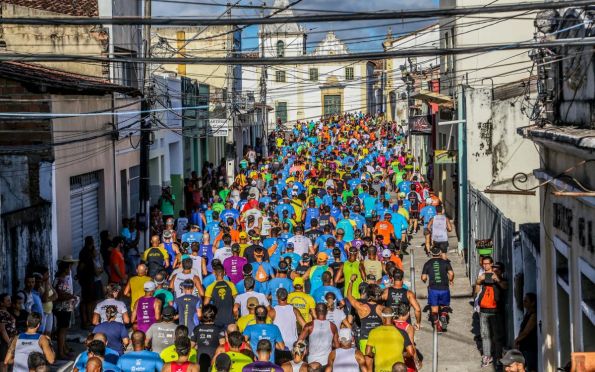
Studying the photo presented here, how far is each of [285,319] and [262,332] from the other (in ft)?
2.84

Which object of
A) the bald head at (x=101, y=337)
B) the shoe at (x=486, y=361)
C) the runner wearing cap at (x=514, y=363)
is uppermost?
the runner wearing cap at (x=514, y=363)

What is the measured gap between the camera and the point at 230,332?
1081 cm

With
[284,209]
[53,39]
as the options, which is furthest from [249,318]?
[53,39]

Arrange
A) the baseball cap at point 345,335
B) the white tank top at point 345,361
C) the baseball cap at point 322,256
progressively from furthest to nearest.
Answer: the baseball cap at point 322,256 < the baseball cap at point 345,335 < the white tank top at point 345,361

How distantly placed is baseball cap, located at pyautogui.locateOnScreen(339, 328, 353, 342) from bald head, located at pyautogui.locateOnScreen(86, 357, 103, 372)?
2.58m

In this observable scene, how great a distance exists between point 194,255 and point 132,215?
1102cm

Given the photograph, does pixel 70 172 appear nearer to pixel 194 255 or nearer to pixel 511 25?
pixel 194 255

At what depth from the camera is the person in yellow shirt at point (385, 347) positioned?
11062 mm

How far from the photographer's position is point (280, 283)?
1381 cm

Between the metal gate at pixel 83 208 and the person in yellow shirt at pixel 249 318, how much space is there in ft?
26.9

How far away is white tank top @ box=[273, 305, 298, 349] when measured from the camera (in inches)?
487

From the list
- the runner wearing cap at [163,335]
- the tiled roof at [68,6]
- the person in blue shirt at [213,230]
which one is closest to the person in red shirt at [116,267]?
the person in blue shirt at [213,230]

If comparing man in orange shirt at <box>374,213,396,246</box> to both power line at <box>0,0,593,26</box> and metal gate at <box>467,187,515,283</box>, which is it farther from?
power line at <box>0,0,593,26</box>

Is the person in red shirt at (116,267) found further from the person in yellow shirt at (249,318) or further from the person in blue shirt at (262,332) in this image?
the person in blue shirt at (262,332)
